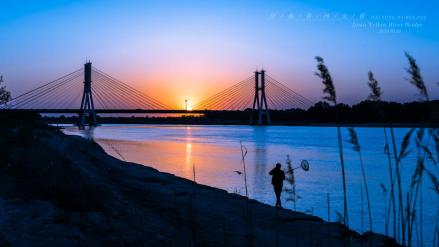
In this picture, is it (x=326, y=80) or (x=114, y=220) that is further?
(x=114, y=220)

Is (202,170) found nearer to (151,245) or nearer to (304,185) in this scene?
(304,185)

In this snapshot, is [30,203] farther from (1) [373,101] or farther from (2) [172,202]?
(1) [373,101]

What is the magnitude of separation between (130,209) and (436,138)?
19.3 feet

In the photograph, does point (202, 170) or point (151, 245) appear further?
point (202, 170)

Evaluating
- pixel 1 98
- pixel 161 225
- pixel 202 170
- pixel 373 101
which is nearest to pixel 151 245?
pixel 161 225

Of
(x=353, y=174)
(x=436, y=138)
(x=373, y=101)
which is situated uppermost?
(x=373, y=101)

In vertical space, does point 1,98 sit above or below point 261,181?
above

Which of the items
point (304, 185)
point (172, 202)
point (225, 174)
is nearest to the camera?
point (172, 202)

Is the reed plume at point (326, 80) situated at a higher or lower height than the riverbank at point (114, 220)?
higher

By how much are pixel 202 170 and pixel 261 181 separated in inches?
258

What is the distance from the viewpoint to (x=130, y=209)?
864 cm

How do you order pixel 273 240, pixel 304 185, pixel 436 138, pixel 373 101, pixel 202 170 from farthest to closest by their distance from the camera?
pixel 202 170, pixel 304 185, pixel 273 240, pixel 373 101, pixel 436 138

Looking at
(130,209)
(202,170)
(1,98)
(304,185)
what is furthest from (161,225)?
→ (202,170)

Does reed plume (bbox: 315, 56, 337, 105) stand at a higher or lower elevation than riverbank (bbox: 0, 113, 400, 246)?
higher
